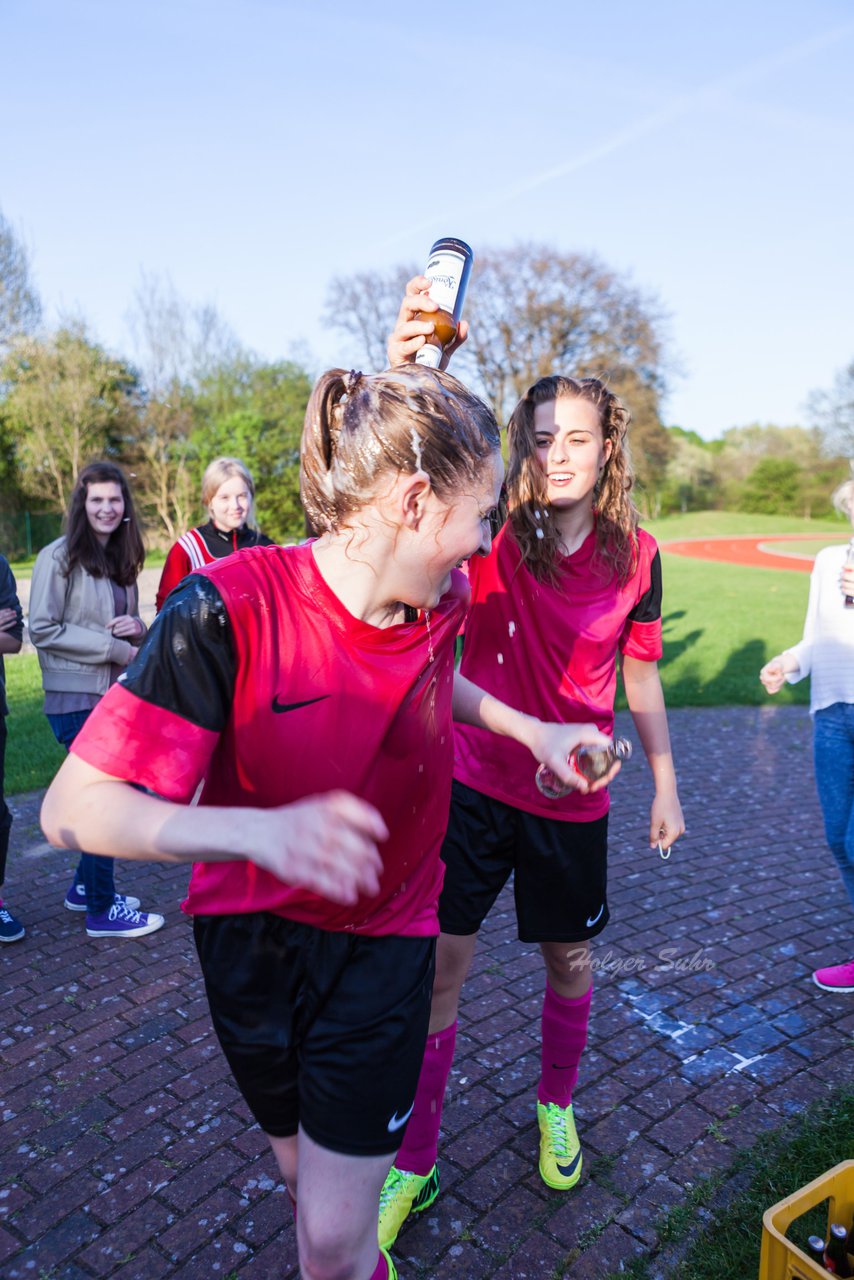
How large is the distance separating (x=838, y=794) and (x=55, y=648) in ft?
12.3

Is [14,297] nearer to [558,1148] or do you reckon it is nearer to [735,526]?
[558,1148]

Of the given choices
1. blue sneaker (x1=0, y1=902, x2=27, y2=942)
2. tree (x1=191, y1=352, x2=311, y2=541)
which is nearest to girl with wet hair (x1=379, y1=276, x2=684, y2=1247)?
blue sneaker (x1=0, y1=902, x2=27, y2=942)

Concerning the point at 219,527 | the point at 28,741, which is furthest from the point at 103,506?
the point at 28,741

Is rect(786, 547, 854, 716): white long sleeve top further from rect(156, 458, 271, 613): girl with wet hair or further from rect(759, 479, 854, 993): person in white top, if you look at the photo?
rect(156, 458, 271, 613): girl with wet hair

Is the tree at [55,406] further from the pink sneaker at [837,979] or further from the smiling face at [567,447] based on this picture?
the smiling face at [567,447]

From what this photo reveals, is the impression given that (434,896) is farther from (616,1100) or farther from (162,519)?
(162,519)

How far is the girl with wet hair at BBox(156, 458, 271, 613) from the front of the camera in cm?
517

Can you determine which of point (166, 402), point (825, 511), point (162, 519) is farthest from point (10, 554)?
point (825, 511)

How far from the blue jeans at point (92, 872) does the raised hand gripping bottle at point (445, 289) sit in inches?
117

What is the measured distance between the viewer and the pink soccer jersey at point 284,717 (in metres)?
1.57

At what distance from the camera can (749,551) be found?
4375 cm

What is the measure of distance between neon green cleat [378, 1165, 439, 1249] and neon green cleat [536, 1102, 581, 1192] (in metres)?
0.37

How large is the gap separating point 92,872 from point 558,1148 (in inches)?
104

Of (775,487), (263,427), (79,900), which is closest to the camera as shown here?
(79,900)
